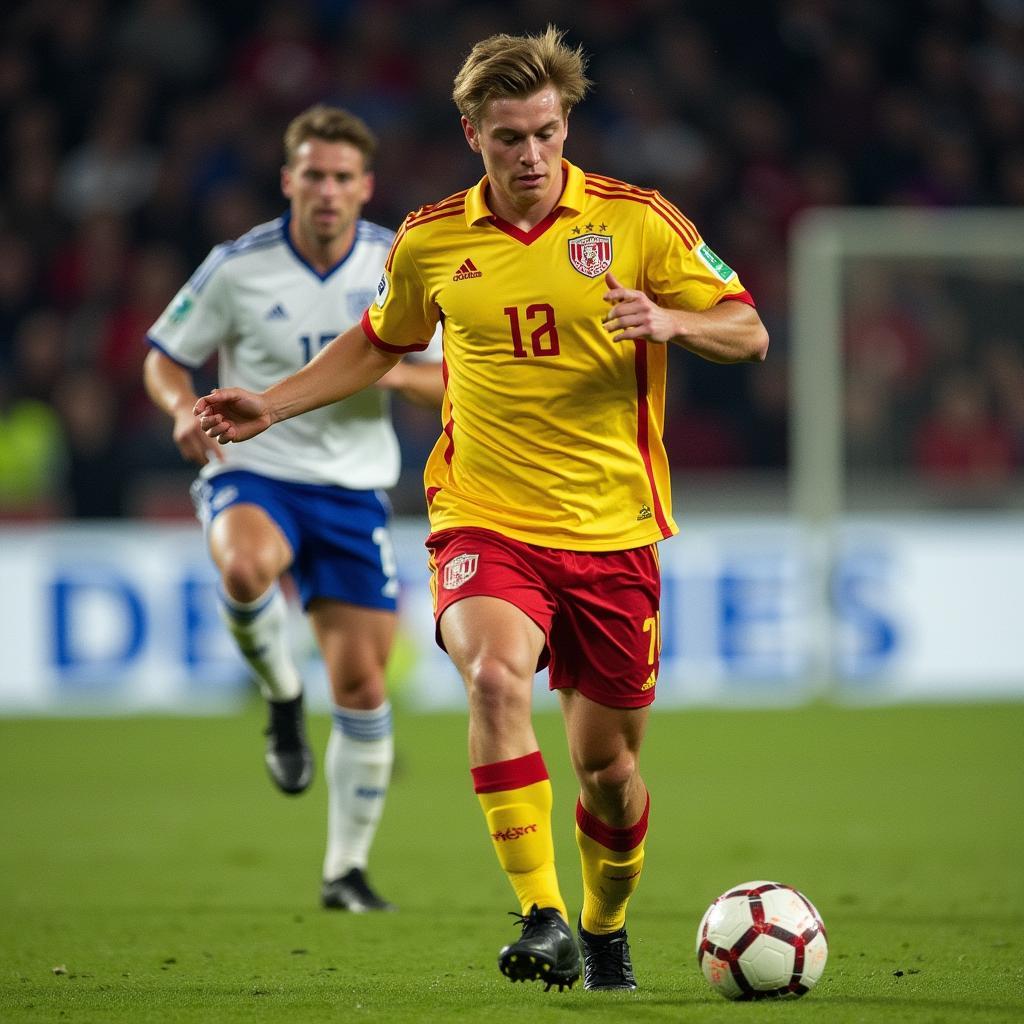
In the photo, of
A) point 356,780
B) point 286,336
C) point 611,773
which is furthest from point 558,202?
point 356,780

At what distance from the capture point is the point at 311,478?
6.25 metres

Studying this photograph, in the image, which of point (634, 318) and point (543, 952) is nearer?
point (543, 952)

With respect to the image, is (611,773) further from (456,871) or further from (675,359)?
(675,359)

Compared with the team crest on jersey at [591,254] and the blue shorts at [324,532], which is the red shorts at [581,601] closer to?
the team crest on jersey at [591,254]

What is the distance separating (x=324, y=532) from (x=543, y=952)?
2587 millimetres

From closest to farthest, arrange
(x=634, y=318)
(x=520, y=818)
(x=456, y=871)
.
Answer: (x=634, y=318) → (x=520, y=818) → (x=456, y=871)

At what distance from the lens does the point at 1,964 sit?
16.4 feet

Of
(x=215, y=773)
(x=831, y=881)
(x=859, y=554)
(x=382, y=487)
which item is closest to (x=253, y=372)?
(x=382, y=487)

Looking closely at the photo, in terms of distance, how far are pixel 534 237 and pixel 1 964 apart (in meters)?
2.41

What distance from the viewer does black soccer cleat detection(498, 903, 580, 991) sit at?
388 centimetres

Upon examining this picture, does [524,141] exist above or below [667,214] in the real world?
above

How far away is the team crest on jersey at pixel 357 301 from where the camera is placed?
20.7 ft

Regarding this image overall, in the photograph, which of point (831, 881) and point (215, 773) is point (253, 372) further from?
point (215, 773)

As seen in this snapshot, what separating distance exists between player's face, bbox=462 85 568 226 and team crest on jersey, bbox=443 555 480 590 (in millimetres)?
866
